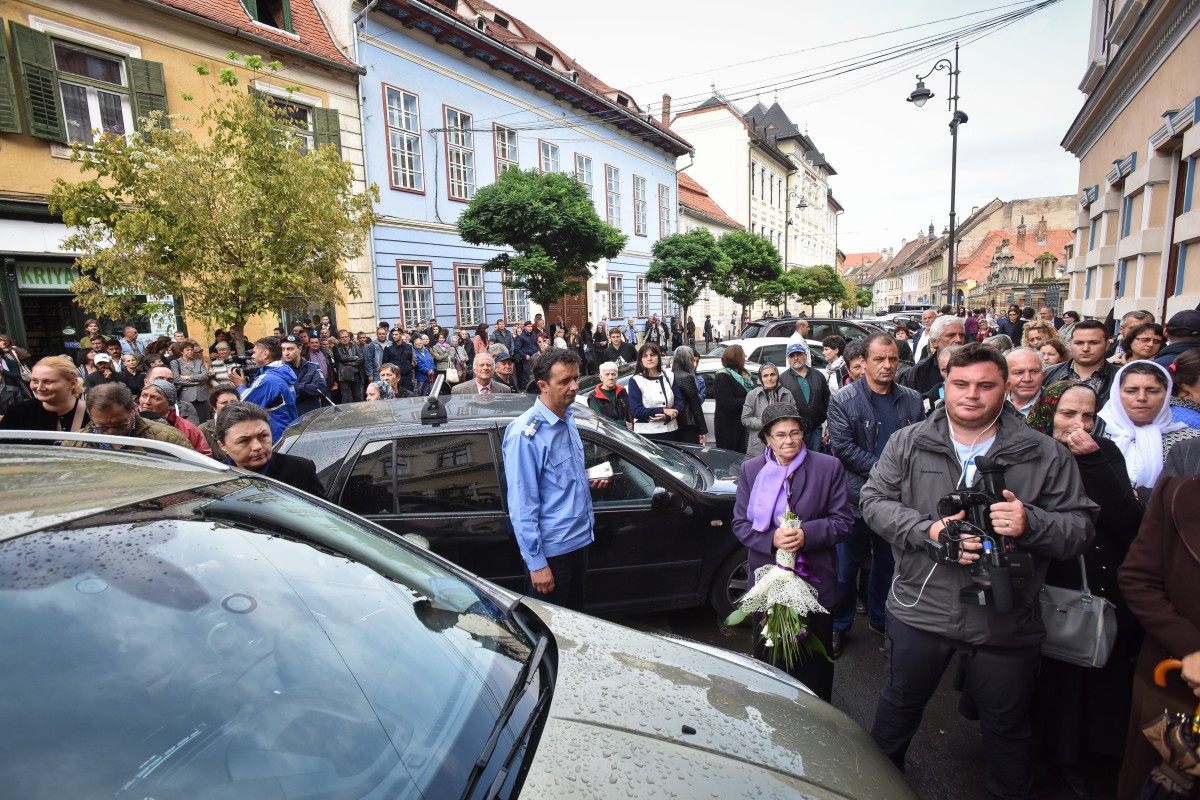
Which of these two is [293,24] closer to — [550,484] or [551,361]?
[551,361]

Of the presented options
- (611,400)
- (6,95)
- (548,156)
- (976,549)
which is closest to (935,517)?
(976,549)

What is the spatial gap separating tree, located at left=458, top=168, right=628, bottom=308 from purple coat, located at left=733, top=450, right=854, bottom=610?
11357mm

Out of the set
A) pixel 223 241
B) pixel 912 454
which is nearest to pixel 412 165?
pixel 223 241

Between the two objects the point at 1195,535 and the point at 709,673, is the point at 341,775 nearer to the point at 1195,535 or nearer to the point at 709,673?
the point at 709,673

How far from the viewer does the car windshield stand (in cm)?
103

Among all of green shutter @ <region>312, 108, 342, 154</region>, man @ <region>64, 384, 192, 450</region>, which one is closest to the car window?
man @ <region>64, 384, 192, 450</region>

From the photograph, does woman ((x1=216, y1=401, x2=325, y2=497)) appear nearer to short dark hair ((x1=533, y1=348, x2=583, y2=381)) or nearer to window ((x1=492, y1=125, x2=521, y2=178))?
short dark hair ((x1=533, y1=348, x2=583, y2=381))

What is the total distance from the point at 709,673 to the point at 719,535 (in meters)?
2.12

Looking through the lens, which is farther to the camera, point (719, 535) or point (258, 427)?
point (719, 535)

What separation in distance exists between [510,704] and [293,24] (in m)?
17.3

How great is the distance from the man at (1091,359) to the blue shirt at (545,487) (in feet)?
11.9

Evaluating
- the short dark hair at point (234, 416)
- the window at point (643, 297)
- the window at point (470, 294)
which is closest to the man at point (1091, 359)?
the short dark hair at point (234, 416)

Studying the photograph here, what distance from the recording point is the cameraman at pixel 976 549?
7.17ft

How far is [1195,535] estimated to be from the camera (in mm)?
1957
